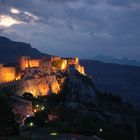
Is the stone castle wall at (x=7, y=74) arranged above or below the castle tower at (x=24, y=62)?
below

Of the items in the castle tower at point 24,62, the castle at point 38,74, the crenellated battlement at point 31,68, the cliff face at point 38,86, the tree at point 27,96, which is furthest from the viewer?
the castle tower at point 24,62

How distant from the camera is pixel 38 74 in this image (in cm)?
10388

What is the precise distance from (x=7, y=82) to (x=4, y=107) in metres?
52.8

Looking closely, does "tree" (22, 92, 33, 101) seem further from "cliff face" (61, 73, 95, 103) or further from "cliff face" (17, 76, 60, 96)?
"cliff face" (61, 73, 95, 103)

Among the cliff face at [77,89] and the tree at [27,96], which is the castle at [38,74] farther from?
the tree at [27,96]

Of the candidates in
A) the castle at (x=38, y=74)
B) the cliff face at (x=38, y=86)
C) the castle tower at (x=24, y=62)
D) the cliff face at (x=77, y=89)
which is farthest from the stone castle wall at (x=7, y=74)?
the cliff face at (x=77, y=89)

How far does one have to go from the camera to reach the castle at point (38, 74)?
333ft

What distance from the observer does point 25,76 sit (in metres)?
103

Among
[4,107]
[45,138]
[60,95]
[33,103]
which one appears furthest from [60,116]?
[45,138]

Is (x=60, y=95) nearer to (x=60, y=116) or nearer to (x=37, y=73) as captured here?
(x=37, y=73)

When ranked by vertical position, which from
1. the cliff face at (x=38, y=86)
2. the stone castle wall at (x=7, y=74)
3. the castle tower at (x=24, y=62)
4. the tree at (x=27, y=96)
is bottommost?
the tree at (x=27, y=96)

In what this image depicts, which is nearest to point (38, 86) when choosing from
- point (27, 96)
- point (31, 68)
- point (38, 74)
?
point (38, 74)

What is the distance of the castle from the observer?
102 meters

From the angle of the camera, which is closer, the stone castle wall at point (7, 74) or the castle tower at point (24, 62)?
the stone castle wall at point (7, 74)
